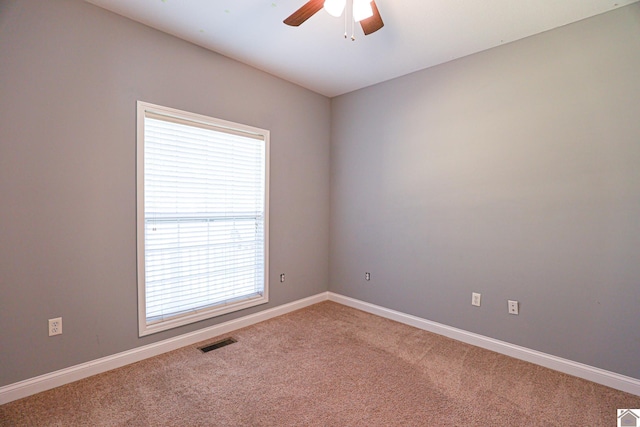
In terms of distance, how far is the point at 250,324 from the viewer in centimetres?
330

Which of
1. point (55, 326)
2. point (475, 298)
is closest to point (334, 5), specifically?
point (475, 298)

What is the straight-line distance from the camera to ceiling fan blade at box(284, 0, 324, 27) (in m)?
1.79

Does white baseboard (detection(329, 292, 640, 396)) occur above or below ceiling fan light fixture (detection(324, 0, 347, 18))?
below

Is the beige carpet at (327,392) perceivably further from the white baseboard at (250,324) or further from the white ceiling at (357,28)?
the white ceiling at (357,28)

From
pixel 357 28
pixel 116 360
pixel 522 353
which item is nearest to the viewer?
pixel 116 360

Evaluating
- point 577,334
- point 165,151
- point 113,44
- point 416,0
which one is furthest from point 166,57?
point 577,334

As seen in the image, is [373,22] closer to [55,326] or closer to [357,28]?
[357,28]

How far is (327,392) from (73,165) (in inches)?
97.5

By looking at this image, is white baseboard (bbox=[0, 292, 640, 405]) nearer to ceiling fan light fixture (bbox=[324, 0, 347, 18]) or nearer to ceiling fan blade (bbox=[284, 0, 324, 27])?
ceiling fan blade (bbox=[284, 0, 324, 27])

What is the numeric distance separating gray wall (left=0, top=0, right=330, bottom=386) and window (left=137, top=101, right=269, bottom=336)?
109 mm

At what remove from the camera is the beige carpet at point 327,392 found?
186 centimetres

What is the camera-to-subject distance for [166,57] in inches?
103

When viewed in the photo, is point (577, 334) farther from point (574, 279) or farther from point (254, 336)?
point (254, 336)

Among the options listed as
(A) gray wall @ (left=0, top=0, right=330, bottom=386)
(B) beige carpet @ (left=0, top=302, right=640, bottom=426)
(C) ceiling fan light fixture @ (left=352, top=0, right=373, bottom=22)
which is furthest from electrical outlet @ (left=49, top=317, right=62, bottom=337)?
(C) ceiling fan light fixture @ (left=352, top=0, right=373, bottom=22)
